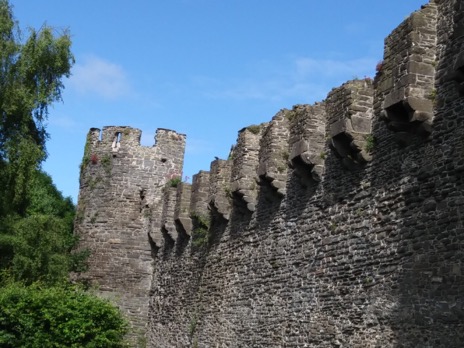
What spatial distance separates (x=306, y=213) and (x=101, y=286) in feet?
32.9

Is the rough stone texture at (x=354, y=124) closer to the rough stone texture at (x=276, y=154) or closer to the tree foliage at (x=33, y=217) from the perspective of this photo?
the rough stone texture at (x=276, y=154)

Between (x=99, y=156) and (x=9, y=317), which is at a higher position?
(x=99, y=156)

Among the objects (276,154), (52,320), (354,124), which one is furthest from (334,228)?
(52,320)

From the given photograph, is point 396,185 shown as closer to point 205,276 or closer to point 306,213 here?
point 306,213

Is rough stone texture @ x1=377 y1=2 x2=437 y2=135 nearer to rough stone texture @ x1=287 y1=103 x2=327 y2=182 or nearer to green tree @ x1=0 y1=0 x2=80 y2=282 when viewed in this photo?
rough stone texture @ x1=287 y1=103 x2=327 y2=182

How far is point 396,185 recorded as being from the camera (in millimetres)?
12156

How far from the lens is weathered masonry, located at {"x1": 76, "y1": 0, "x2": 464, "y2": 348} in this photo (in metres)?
11.1

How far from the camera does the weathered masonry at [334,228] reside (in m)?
11.1

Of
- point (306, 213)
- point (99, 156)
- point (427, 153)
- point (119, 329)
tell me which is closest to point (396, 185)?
point (427, 153)

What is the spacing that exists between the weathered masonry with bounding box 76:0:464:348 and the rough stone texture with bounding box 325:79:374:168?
0.03 m

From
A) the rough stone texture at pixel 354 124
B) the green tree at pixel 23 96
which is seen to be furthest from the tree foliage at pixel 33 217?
the rough stone texture at pixel 354 124

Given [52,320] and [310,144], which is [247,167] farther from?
[52,320]

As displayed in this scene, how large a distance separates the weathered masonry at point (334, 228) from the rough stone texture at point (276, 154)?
0.10ft

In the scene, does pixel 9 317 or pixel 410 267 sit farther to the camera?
pixel 9 317
